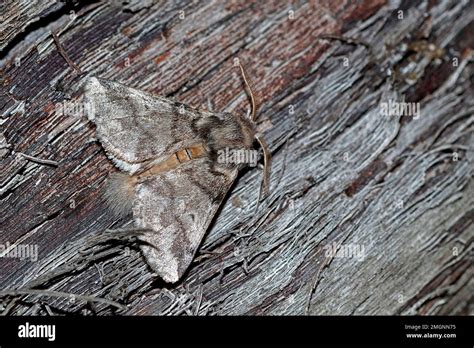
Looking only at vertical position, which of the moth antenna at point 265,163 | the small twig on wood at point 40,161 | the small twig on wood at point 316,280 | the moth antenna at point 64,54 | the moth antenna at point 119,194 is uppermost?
the moth antenna at point 64,54

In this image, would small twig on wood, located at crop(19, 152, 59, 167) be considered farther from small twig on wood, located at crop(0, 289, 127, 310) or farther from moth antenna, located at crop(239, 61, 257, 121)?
moth antenna, located at crop(239, 61, 257, 121)

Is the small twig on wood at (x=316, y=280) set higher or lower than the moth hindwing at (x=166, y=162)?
lower

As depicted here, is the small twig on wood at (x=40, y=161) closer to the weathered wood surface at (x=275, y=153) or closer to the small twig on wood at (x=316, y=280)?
the weathered wood surface at (x=275, y=153)

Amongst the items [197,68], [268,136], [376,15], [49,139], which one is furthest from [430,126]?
A: [49,139]

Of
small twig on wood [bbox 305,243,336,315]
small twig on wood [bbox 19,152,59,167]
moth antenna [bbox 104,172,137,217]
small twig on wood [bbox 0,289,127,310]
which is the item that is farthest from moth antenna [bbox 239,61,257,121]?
small twig on wood [bbox 0,289,127,310]

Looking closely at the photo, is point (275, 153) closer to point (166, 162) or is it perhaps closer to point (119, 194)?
point (166, 162)

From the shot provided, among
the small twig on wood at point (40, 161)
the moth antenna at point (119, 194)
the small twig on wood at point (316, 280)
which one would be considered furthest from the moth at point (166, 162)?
the small twig on wood at point (316, 280)

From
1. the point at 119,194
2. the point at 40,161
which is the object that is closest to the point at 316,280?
the point at 119,194
